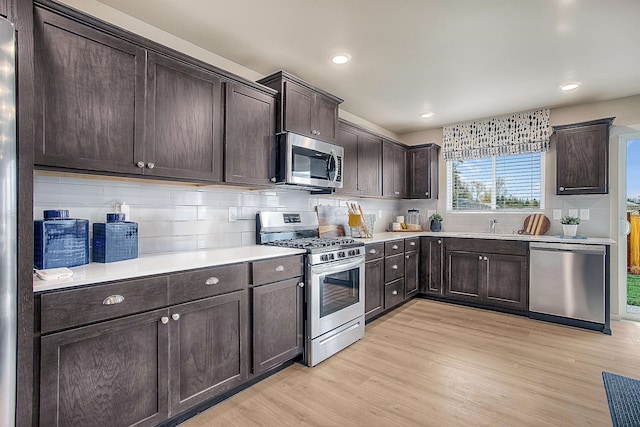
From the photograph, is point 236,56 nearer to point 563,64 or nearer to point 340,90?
point 340,90

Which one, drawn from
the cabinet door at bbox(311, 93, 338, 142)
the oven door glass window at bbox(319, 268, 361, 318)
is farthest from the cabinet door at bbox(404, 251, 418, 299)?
the cabinet door at bbox(311, 93, 338, 142)

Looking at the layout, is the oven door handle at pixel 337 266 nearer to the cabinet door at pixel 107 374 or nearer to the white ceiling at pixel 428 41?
the cabinet door at pixel 107 374

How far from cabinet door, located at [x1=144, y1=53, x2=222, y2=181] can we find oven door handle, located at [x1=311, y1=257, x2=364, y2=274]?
3.43ft

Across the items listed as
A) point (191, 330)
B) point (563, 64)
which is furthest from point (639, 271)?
point (191, 330)

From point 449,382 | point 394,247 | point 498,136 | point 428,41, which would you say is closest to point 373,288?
point 394,247

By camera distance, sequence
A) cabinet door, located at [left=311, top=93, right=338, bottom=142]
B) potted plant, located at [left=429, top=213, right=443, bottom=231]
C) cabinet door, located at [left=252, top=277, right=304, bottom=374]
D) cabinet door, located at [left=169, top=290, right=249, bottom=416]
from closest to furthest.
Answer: cabinet door, located at [left=169, top=290, right=249, bottom=416], cabinet door, located at [left=252, top=277, right=304, bottom=374], cabinet door, located at [left=311, top=93, right=338, bottom=142], potted plant, located at [left=429, top=213, right=443, bottom=231]

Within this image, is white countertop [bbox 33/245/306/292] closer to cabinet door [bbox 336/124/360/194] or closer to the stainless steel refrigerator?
the stainless steel refrigerator

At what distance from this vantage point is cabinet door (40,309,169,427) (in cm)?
134

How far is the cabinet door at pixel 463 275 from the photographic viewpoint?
409 centimetres

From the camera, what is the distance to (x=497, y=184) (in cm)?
462

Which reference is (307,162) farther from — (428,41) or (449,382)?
(449,382)

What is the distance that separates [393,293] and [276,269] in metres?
2.01

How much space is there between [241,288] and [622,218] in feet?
14.4

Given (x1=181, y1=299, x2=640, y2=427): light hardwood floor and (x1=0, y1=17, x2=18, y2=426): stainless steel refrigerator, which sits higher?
(x1=0, y1=17, x2=18, y2=426): stainless steel refrigerator
